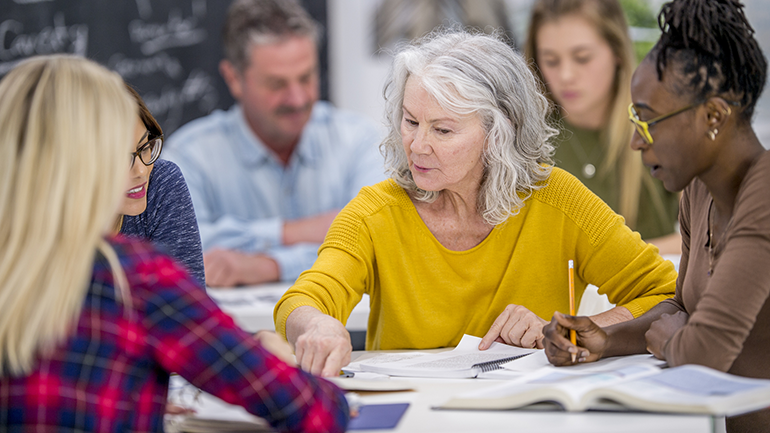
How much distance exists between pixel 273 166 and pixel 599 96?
1.73 metres

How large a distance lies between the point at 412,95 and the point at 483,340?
602 millimetres

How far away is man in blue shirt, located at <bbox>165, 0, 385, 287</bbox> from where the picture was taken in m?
3.68

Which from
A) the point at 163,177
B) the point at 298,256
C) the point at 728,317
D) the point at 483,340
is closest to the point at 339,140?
the point at 298,256

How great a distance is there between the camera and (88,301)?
84 centimetres

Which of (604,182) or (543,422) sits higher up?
(543,422)

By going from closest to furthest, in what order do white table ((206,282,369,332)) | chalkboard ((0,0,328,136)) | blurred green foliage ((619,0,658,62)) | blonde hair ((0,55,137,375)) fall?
1. blonde hair ((0,55,137,375))
2. white table ((206,282,369,332))
3. blurred green foliage ((619,0,658,62))
4. chalkboard ((0,0,328,136))

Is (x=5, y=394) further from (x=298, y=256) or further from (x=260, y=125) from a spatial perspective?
(x=260, y=125)

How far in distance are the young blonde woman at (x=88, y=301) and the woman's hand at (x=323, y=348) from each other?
40 centimetres

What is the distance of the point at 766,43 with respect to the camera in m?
3.68

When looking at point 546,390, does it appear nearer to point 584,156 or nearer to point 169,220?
point 169,220

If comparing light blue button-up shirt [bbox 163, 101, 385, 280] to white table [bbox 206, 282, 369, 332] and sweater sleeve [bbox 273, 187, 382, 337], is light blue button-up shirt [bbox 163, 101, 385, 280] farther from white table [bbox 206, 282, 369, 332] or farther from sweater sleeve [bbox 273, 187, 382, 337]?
sweater sleeve [bbox 273, 187, 382, 337]

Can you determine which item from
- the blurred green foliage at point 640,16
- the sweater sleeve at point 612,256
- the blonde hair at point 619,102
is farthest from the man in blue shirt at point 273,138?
the sweater sleeve at point 612,256

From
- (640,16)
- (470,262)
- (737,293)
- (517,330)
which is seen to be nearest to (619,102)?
(640,16)

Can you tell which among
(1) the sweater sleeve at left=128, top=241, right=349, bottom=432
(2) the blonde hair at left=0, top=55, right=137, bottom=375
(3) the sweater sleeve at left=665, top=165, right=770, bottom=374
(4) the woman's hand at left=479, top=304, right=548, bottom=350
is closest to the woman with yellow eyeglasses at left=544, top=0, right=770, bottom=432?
(3) the sweater sleeve at left=665, top=165, right=770, bottom=374
